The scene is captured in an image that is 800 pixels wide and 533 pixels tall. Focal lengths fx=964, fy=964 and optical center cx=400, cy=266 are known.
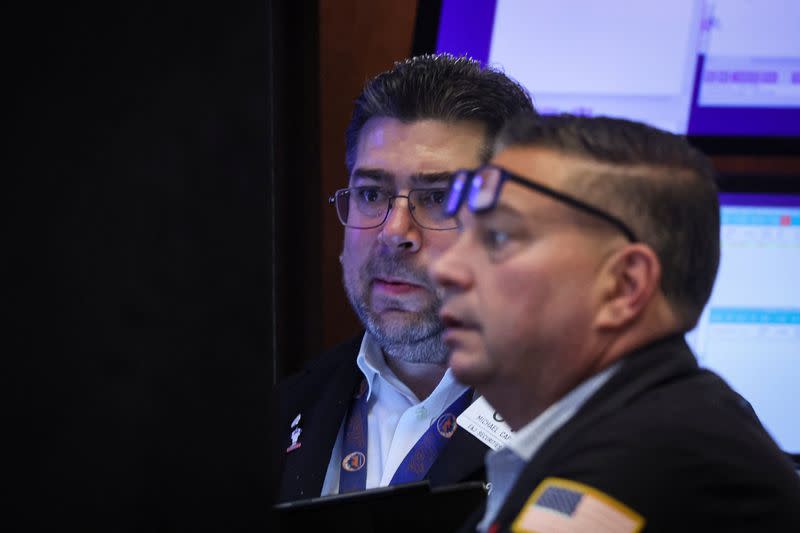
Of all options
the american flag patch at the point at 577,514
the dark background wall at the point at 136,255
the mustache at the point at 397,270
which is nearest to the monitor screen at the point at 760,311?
the mustache at the point at 397,270

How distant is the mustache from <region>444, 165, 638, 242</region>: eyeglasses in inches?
24.2

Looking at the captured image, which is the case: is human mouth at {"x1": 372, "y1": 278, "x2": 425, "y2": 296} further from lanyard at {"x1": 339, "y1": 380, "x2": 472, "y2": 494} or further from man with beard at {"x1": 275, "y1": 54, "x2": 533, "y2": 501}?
lanyard at {"x1": 339, "y1": 380, "x2": 472, "y2": 494}

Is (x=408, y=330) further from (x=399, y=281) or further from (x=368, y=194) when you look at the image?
(x=368, y=194)

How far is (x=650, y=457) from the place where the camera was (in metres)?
0.76

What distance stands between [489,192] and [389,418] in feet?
2.71

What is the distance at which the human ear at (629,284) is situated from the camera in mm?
874

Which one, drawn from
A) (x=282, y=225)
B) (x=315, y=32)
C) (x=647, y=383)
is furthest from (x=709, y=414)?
(x=315, y=32)

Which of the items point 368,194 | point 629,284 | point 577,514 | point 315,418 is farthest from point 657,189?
point 315,418

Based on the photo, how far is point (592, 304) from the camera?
876 millimetres

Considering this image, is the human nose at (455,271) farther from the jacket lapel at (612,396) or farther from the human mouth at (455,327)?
the jacket lapel at (612,396)

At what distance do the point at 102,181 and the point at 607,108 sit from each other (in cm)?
165

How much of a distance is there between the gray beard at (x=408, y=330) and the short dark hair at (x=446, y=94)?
240mm

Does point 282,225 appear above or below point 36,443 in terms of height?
below

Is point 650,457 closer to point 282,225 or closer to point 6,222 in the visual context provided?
point 6,222
